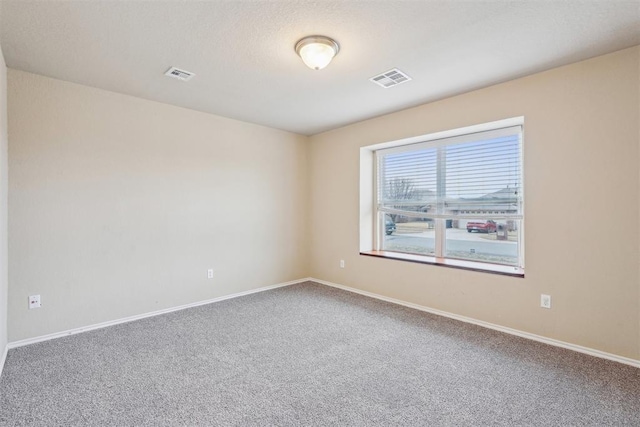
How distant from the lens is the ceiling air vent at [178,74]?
8.97ft

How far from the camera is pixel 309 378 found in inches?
86.6

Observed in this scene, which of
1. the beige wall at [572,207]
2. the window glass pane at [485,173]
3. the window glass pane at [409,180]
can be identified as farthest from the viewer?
the window glass pane at [409,180]

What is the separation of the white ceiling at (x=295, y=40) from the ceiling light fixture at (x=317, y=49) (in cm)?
6

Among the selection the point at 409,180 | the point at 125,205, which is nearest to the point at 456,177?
the point at 409,180

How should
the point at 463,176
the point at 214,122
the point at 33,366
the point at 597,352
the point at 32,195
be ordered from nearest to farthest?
the point at 33,366 < the point at 597,352 < the point at 32,195 < the point at 463,176 < the point at 214,122

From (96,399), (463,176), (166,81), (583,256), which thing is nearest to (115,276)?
(96,399)

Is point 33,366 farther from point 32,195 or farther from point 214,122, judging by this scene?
point 214,122

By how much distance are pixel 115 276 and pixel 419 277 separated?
11.3 feet

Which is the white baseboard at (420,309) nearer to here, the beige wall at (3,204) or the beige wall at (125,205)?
the beige wall at (125,205)

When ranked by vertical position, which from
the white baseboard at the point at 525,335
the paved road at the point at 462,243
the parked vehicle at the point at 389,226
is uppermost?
the parked vehicle at the point at 389,226

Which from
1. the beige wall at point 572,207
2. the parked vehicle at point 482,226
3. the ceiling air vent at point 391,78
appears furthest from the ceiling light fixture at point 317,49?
the parked vehicle at point 482,226

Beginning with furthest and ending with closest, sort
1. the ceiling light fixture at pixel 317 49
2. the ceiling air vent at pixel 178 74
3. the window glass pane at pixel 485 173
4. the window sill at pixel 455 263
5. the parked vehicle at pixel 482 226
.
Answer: the parked vehicle at pixel 482 226
the window glass pane at pixel 485 173
the window sill at pixel 455 263
the ceiling air vent at pixel 178 74
the ceiling light fixture at pixel 317 49

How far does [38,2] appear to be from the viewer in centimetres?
186

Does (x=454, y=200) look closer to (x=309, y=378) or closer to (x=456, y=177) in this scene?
(x=456, y=177)
